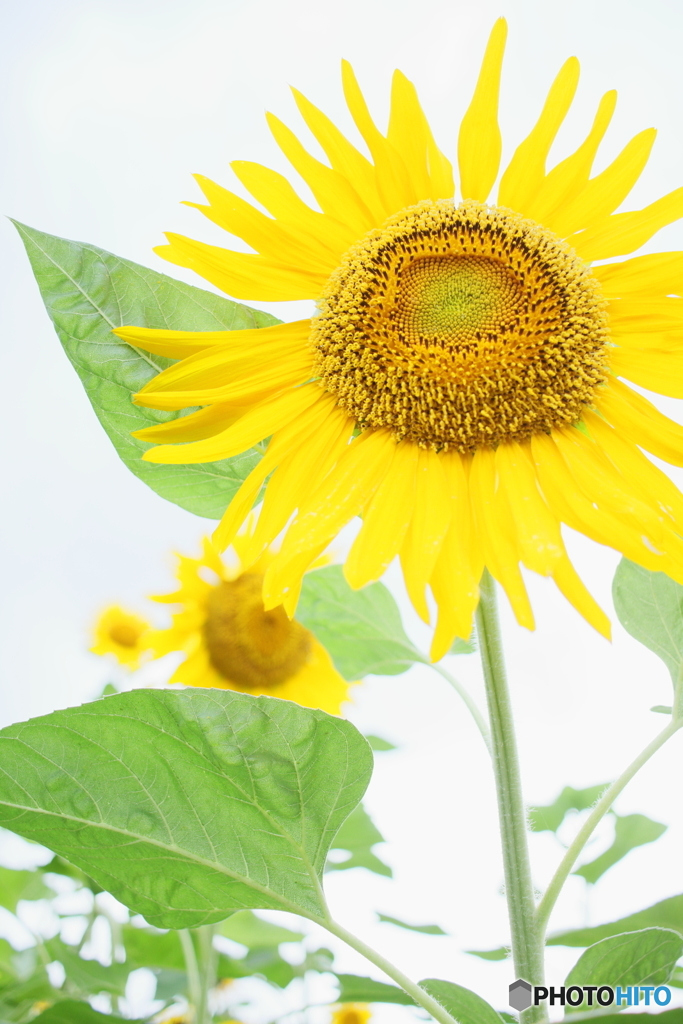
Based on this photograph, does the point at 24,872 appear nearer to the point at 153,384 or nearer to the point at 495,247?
the point at 153,384

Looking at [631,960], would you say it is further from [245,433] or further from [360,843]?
[360,843]

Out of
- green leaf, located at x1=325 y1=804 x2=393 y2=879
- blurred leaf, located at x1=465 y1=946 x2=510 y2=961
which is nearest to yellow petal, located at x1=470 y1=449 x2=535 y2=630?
blurred leaf, located at x1=465 y1=946 x2=510 y2=961

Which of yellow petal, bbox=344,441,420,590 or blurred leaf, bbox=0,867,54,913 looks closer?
yellow petal, bbox=344,441,420,590

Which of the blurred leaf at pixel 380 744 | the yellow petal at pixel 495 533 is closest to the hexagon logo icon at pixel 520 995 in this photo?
the yellow petal at pixel 495 533

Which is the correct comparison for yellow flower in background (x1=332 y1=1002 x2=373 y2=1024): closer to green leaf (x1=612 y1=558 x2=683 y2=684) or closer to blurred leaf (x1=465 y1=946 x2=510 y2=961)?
blurred leaf (x1=465 y1=946 x2=510 y2=961)

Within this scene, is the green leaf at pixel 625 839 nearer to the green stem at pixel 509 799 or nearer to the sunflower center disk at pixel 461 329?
the green stem at pixel 509 799

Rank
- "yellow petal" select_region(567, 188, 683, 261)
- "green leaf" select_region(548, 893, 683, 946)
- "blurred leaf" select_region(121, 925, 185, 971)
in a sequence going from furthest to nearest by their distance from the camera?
"blurred leaf" select_region(121, 925, 185, 971), "green leaf" select_region(548, 893, 683, 946), "yellow petal" select_region(567, 188, 683, 261)

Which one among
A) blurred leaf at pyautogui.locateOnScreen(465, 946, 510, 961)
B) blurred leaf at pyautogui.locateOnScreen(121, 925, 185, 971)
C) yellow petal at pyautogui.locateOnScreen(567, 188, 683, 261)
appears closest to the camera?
yellow petal at pyautogui.locateOnScreen(567, 188, 683, 261)

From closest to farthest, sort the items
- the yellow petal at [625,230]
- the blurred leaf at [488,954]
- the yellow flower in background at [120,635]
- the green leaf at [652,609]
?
the yellow petal at [625,230] → the green leaf at [652,609] → the blurred leaf at [488,954] → the yellow flower in background at [120,635]
